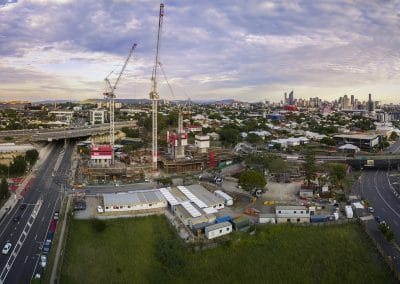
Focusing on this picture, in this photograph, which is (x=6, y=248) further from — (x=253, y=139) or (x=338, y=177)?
(x=253, y=139)

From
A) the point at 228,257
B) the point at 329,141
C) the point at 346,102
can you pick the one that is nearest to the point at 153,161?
the point at 228,257

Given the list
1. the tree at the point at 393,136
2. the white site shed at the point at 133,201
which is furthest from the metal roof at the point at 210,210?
the tree at the point at 393,136

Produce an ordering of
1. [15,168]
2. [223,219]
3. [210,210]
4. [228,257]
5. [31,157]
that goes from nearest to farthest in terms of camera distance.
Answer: [228,257]
[223,219]
[210,210]
[15,168]
[31,157]

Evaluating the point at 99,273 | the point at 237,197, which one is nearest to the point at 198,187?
the point at 237,197

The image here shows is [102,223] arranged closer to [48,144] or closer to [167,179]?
[167,179]

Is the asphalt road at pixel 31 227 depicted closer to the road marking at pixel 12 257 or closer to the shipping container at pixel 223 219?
the road marking at pixel 12 257
